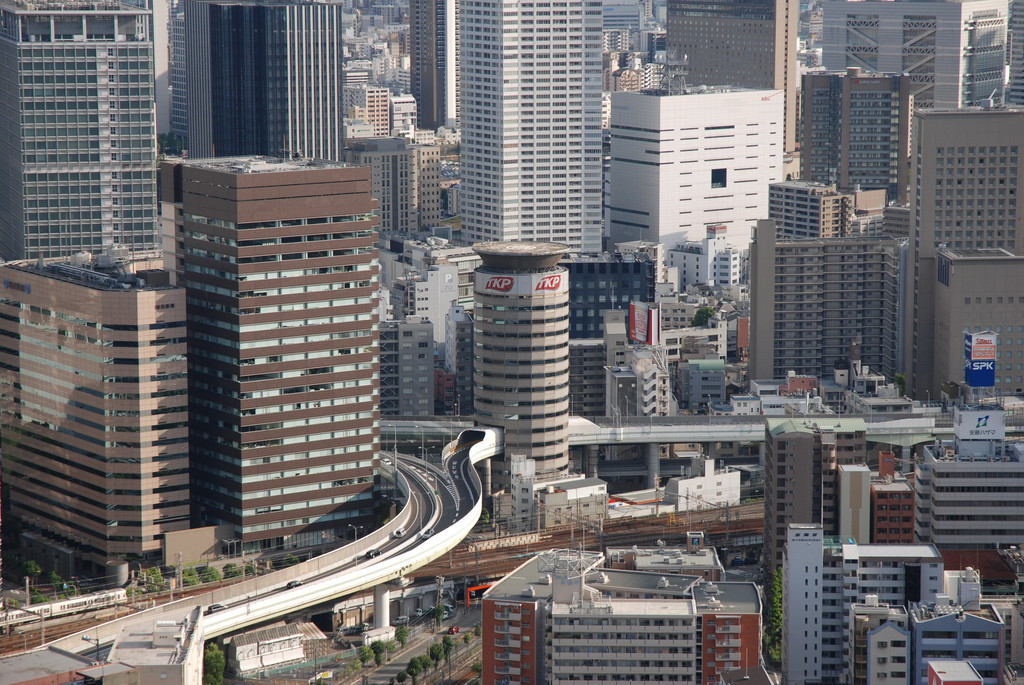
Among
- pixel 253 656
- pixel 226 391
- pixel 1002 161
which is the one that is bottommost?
pixel 253 656

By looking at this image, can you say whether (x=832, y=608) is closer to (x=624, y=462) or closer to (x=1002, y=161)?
(x=624, y=462)

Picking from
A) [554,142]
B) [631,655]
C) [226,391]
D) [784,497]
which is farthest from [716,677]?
[554,142]

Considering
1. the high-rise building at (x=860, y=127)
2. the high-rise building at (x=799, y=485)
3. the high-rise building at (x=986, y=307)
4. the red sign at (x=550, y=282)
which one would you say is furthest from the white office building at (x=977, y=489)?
the high-rise building at (x=860, y=127)

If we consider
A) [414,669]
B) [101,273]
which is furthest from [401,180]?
[414,669]

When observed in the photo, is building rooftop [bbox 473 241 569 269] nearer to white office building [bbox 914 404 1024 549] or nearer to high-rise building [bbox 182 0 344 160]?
white office building [bbox 914 404 1024 549]

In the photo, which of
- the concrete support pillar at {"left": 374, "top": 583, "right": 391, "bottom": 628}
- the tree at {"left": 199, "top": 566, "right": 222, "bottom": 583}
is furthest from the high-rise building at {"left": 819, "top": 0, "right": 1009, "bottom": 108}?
the tree at {"left": 199, "top": 566, "right": 222, "bottom": 583}
